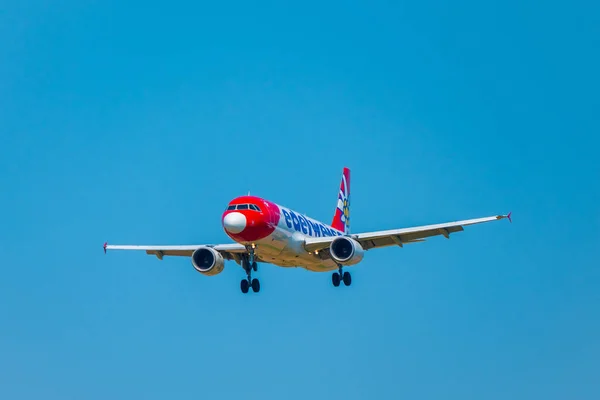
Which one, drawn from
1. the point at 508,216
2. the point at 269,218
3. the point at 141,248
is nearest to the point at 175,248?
the point at 141,248

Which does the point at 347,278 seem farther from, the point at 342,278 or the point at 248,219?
the point at 248,219

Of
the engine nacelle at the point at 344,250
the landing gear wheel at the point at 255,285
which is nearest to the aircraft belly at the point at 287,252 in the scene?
the landing gear wheel at the point at 255,285

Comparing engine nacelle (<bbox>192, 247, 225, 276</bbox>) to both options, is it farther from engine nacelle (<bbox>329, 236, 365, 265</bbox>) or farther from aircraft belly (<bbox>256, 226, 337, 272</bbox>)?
engine nacelle (<bbox>329, 236, 365, 265</bbox>)

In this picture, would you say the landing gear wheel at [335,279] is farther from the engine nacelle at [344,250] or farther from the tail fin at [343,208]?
the tail fin at [343,208]

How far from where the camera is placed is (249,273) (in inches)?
2109

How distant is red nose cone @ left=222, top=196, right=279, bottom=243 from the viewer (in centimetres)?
4850

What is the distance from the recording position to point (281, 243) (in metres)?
51.2

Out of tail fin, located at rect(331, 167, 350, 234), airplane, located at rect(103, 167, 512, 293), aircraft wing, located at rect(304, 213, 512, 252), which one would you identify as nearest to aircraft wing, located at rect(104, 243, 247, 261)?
airplane, located at rect(103, 167, 512, 293)

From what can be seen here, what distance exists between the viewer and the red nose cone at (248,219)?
48.5m

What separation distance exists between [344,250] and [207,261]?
25.5ft

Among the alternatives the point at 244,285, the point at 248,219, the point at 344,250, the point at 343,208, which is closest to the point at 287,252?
the point at 344,250

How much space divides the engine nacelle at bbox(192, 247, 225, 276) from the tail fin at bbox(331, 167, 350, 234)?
1405cm

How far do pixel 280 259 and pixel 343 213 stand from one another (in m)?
15.9

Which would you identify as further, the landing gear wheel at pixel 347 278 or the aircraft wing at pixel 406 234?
the landing gear wheel at pixel 347 278
